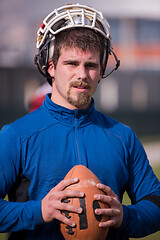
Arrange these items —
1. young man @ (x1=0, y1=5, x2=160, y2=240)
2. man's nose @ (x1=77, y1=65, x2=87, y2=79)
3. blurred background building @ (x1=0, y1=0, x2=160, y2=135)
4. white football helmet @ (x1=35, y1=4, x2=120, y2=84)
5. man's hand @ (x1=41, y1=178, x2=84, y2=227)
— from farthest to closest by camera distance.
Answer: blurred background building @ (x1=0, y1=0, x2=160, y2=135), white football helmet @ (x1=35, y1=4, x2=120, y2=84), man's nose @ (x1=77, y1=65, x2=87, y2=79), young man @ (x1=0, y1=5, x2=160, y2=240), man's hand @ (x1=41, y1=178, x2=84, y2=227)

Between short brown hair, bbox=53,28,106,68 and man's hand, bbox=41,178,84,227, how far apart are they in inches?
33.2

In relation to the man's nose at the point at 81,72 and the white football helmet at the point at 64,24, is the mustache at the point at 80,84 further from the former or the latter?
the white football helmet at the point at 64,24

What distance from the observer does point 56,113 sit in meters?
2.49

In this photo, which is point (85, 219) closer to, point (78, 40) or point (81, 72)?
point (81, 72)

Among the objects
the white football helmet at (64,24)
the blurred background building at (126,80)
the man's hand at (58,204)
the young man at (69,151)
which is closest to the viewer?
the man's hand at (58,204)

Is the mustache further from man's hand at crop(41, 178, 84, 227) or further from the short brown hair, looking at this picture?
man's hand at crop(41, 178, 84, 227)

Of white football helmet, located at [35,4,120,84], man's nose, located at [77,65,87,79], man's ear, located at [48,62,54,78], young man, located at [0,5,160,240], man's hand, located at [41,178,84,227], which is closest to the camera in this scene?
man's hand, located at [41,178,84,227]

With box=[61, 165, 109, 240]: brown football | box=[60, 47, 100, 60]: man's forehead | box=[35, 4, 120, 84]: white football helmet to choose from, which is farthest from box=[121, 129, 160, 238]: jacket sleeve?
box=[35, 4, 120, 84]: white football helmet

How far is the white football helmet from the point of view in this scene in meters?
2.50

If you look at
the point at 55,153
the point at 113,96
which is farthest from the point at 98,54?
the point at 113,96

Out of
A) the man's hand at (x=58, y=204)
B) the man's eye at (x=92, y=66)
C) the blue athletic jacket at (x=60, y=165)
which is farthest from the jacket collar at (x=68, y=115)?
the man's hand at (x=58, y=204)

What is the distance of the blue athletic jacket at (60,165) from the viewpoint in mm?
2256

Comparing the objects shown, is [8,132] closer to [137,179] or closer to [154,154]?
[137,179]

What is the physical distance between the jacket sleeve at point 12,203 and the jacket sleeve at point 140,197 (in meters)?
0.57
